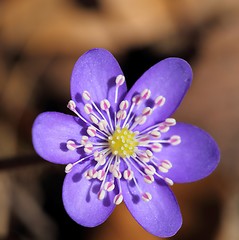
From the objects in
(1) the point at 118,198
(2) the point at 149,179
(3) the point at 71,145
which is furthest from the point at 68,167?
(2) the point at 149,179

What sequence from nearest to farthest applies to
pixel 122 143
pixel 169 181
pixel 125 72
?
pixel 169 181 → pixel 122 143 → pixel 125 72

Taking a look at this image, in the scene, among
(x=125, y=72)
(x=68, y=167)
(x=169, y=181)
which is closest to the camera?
(x=68, y=167)

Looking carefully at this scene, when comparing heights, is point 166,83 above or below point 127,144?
above

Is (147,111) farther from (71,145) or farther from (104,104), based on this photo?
(71,145)

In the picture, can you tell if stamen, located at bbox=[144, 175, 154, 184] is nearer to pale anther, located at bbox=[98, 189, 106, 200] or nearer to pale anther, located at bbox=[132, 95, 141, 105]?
pale anther, located at bbox=[98, 189, 106, 200]

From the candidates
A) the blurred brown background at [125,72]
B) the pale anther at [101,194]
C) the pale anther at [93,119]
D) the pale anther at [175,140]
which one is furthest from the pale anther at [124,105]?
the blurred brown background at [125,72]

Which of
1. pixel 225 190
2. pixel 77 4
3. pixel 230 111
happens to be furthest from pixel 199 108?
pixel 77 4
